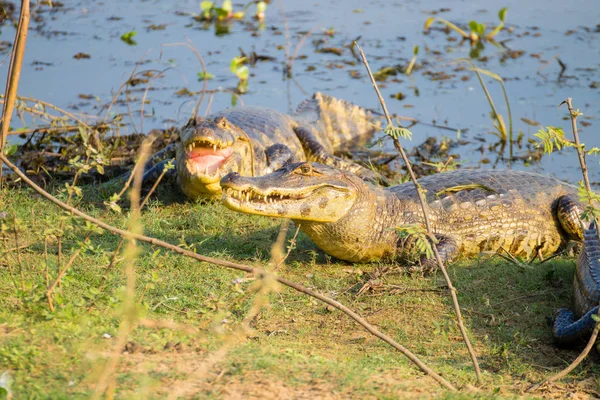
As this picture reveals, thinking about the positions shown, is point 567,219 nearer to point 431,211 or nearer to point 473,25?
point 431,211

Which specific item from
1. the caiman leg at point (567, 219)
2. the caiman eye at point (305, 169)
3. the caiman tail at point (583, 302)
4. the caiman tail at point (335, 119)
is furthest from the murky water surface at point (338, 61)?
the caiman eye at point (305, 169)

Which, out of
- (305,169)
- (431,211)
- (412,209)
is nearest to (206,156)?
(305,169)

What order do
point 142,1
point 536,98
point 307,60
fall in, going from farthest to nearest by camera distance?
point 142,1, point 307,60, point 536,98

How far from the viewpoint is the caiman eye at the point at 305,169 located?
18.6 ft

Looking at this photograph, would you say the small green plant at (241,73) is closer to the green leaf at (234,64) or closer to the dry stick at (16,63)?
the green leaf at (234,64)

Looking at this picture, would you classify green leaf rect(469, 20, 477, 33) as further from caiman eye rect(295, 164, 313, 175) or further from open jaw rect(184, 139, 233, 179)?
caiman eye rect(295, 164, 313, 175)

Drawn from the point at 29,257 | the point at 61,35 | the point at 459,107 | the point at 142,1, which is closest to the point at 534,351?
the point at 29,257

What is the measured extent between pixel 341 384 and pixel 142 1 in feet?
44.7

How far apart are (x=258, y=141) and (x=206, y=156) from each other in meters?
1.01

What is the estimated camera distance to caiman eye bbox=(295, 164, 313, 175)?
566 cm

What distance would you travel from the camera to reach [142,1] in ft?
52.7

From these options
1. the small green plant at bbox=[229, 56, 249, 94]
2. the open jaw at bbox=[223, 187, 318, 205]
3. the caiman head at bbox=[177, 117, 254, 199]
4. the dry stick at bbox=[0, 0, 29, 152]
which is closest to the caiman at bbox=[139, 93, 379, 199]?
the caiman head at bbox=[177, 117, 254, 199]

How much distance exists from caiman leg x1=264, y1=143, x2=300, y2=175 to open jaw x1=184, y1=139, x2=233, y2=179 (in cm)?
73

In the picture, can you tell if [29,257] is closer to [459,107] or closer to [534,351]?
[534,351]
